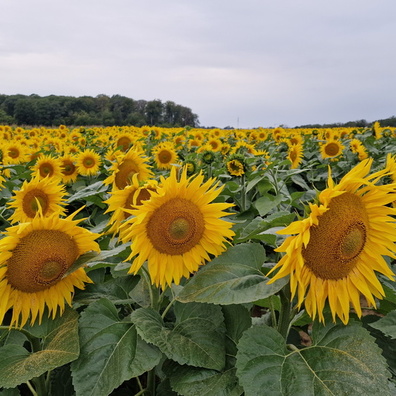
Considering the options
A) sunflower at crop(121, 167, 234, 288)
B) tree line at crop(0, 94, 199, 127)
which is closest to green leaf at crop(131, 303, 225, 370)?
sunflower at crop(121, 167, 234, 288)

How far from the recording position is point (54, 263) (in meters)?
1.59

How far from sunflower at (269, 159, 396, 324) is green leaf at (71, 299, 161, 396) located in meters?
0.59

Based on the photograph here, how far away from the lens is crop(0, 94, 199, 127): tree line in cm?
2856

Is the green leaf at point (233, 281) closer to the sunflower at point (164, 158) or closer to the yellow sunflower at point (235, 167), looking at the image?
the yellow sunflower at point (235, 167)

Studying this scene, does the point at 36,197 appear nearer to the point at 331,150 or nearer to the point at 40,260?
→ the point at 40,260

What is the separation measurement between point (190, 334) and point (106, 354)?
33cm

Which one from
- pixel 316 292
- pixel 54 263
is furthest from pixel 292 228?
pixel 54 263

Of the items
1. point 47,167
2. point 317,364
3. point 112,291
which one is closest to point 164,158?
point 47,167

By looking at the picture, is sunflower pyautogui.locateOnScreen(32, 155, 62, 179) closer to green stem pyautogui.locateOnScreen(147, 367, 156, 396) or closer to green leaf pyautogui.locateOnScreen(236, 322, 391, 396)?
green stem pyautogui.locateOnScreen(147, 367, 156, 396)

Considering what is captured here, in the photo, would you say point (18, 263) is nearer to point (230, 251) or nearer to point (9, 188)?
point (230, 251)

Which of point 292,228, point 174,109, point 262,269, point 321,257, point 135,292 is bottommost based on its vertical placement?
point 135,292

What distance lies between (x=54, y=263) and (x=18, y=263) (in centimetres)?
13

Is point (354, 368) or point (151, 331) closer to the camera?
point (354, 368)

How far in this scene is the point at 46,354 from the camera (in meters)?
1.51
